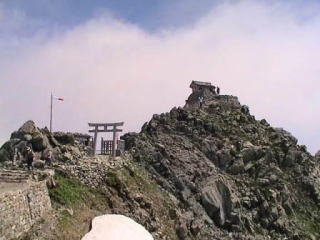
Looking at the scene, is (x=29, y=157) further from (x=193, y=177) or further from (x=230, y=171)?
(x=230, y=171)

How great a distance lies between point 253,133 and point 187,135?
9824 millimetres

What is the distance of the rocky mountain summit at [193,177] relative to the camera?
1795 inches

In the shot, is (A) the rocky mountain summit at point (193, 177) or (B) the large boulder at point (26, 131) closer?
(A) the rocky mountain summit at point (193, 177)

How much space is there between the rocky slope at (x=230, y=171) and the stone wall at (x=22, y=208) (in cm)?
1525

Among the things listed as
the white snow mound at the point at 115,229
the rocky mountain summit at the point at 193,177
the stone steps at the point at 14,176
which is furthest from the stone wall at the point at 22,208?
the white snow mound at the point at 115,229

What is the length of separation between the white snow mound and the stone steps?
534cm

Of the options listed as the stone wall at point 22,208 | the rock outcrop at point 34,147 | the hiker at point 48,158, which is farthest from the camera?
the rock outcrop at point 34,147

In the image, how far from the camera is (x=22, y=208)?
3444 cm

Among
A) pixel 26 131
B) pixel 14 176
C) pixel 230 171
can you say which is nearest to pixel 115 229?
pixel 14 176

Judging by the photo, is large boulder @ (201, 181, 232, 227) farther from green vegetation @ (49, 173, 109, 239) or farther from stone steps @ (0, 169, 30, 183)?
stone steps @ (0, 169, 30, 183)

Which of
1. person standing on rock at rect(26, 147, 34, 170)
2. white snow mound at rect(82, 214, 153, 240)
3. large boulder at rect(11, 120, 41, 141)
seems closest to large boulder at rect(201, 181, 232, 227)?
white snow mound at rect(82, 214, 153, 240)

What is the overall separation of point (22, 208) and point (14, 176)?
248 inches

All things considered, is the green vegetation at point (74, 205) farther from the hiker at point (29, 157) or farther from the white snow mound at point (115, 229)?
the hiker at point (29, 157)

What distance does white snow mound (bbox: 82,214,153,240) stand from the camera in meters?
36.2
